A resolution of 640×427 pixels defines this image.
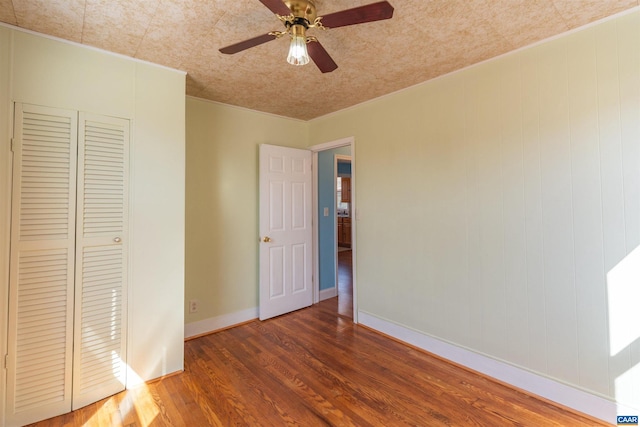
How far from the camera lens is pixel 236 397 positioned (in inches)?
78.3

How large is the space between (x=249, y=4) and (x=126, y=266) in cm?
191

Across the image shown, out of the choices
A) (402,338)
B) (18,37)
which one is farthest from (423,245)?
(18,37)

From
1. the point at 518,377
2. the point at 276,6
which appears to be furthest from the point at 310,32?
the point at 518,377

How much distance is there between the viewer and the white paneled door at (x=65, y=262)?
175 centimetres

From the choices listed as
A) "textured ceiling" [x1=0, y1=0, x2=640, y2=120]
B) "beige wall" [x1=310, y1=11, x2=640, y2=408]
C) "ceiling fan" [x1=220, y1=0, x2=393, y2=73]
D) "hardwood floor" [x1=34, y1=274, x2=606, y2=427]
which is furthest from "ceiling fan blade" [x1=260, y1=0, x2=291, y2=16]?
"hardwood floor" [x1=34, y1=274, x2=606, y2=427]

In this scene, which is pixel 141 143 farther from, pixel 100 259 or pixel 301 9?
pixel 301 9

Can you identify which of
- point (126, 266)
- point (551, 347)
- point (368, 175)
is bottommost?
point (551, 347)

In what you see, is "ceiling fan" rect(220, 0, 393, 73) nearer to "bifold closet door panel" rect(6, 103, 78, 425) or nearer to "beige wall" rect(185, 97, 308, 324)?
"bifold closet door panel" rect(6, 103, 78, 425)


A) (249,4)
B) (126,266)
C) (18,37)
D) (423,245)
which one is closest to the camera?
(249,4)

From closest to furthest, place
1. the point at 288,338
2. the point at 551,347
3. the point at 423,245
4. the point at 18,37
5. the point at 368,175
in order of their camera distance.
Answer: the point at 18,37, the point at 551,347, the point at 423,245, the point at 288,338, the point at 368,175

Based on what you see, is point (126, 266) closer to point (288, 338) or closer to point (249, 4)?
point (288, 338)

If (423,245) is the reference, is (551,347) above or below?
below

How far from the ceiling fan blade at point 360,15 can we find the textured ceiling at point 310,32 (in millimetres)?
268

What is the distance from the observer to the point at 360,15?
132cm
